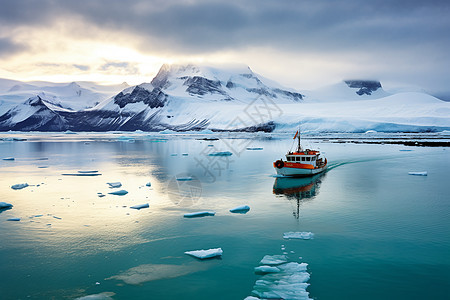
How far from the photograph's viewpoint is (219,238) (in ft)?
40.3

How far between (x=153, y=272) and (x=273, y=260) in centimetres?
357

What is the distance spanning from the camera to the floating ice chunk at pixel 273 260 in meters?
9.99

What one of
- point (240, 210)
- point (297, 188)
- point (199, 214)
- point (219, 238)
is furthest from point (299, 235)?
point (297, 188)

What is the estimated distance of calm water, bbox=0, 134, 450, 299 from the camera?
29.0 ft

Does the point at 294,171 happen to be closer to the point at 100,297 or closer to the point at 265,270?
the point at 265,270

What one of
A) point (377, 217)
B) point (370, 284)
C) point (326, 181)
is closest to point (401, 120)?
point (326, 181)

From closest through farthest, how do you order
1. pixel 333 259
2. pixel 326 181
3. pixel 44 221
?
pixel 333 259 < pixel 44 221 < pixel 326 181

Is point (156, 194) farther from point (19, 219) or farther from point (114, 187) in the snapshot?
point (19, 219)

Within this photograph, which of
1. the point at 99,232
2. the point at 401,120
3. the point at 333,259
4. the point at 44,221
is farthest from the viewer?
the point at 401,120

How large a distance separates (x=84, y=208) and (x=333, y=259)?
12.2 m

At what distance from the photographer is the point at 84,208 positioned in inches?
658

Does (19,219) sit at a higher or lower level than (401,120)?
lower

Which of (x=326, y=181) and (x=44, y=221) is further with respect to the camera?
(x=326, y=181)

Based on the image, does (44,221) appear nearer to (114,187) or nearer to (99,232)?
(99,232)
